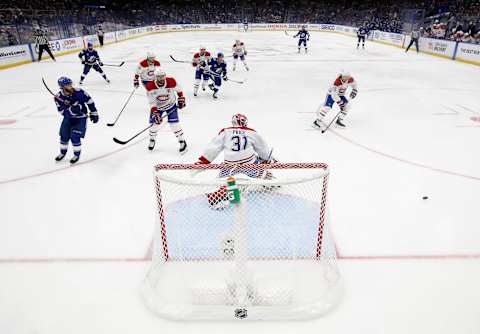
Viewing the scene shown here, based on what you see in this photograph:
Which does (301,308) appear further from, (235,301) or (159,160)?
(159,160)

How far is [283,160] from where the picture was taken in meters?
5.08

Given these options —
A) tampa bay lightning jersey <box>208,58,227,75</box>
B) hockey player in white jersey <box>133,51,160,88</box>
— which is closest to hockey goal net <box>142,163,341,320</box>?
hockey player in white jersey <box>133,51,160,88</box>

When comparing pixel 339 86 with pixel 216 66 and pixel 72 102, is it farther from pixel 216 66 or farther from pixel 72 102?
pixel 72 102

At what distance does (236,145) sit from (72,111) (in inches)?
98.6

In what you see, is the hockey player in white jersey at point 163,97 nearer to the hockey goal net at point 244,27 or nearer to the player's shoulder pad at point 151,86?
the player's shoulder pad at point 151,86

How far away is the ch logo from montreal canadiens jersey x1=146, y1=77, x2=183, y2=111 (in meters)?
3.34

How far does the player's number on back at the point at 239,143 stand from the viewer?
138 inches

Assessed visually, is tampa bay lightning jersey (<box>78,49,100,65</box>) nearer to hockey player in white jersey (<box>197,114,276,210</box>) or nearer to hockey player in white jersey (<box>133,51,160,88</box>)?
hockey player in white jersey (<box>133,51,160,88</box>)

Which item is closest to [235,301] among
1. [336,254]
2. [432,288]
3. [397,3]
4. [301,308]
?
[301,308]

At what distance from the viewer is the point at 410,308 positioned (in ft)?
8.39

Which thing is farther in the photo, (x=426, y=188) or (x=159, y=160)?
(x=159, y=160)

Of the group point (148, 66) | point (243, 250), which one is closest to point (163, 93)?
point (148, 66)

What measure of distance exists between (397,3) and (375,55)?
1853 centimetres

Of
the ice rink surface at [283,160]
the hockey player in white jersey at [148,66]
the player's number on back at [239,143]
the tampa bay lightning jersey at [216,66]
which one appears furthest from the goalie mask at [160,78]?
the tampa bay lightning jersey at [216,66]
